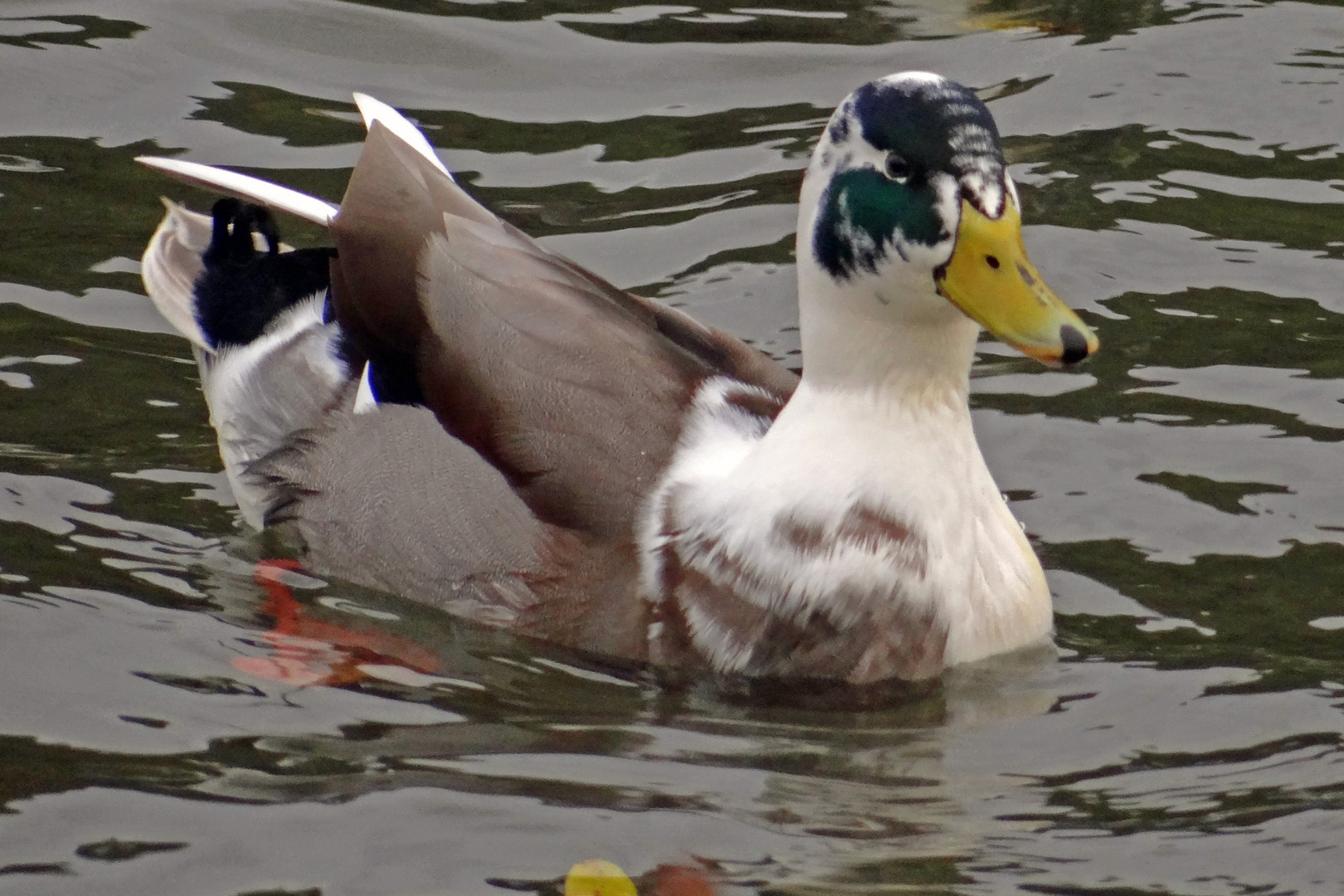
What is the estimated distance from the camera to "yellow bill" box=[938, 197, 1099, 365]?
5.20m

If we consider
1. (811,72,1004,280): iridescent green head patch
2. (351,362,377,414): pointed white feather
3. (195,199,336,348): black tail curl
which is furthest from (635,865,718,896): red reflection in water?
(195,199,336,348): black tail curl

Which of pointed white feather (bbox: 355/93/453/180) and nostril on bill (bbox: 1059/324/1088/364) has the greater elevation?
pointed white feather (bbox: 355/93/453/180)

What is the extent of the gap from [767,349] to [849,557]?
2426 mm

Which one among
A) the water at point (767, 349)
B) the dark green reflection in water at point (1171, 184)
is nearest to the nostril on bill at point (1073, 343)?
the water at point (767, 349)

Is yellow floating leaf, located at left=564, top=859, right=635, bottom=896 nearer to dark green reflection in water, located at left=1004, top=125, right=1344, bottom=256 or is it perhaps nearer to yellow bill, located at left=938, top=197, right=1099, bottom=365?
yellow bill, located at left=938, top=197, right=1099, bottom=365

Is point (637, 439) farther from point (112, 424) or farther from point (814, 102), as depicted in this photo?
point (814, 102)

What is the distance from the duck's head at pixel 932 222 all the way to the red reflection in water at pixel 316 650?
5.35ft

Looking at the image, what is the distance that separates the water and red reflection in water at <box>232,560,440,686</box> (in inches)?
0.8

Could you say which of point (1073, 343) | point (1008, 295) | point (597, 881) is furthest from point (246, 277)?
point (597, 881)

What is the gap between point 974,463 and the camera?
571 centimetres

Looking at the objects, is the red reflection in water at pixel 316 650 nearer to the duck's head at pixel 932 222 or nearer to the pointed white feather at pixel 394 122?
the duck's head at pixel 932 222

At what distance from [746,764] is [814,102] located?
16.8 ft

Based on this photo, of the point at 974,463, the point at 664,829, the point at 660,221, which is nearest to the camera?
the point at 664,829

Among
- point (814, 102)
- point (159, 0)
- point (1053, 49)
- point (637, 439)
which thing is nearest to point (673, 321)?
point (637, 439)
